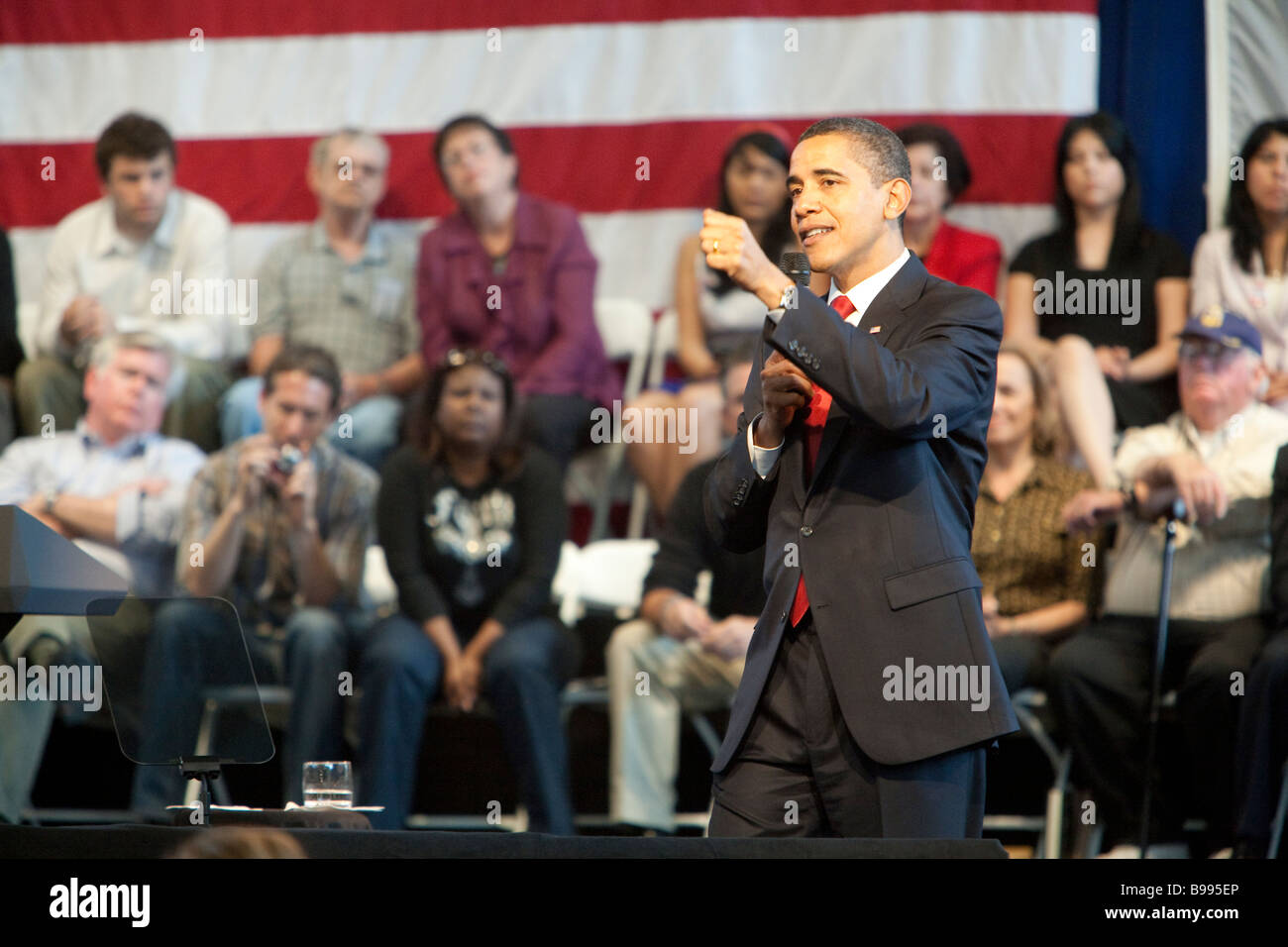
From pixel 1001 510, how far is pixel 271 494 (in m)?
2.18

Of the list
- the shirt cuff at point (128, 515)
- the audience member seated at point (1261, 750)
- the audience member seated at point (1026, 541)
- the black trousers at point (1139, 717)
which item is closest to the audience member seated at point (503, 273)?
the shirt cuff at point (128, 515)

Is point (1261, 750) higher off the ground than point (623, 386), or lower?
lower

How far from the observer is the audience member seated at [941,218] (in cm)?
520

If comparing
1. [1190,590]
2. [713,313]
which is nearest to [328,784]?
[1190,590]

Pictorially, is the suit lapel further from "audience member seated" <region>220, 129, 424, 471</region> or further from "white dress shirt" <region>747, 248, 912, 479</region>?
"audience member seated" <region>220, 129, 424, 471</region>

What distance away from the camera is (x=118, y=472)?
5035 mm

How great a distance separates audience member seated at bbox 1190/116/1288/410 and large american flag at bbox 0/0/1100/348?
695 mm

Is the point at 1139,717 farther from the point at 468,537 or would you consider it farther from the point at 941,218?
the point at 468,537

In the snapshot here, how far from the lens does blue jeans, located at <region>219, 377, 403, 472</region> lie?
16.9ft

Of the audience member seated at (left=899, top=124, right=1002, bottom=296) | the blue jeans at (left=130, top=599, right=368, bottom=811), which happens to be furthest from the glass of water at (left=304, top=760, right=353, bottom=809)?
the audience member seated at (left=899, top=124, right=1002, bottom=296)

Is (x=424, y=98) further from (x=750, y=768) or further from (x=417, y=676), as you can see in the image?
(x=750, y=768)

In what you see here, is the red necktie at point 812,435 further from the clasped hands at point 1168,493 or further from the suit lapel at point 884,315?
the clasped hands at point 1168,493

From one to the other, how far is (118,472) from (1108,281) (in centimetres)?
325
